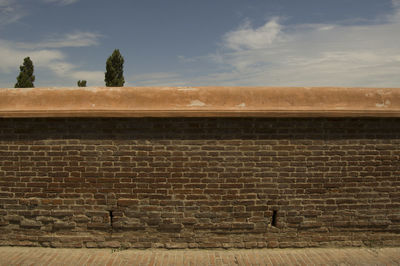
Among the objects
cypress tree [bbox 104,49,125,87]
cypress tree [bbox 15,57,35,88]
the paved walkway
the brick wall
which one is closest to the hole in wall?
the brick wall

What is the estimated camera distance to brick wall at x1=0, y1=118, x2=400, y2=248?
4.13 metres

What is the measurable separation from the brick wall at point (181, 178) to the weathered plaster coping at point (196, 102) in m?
0.17

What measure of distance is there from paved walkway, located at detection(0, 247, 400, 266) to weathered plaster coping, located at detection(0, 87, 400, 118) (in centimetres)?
199

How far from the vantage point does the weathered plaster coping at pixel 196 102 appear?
13.2 feet

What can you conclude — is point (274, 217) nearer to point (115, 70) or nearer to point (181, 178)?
point (181, 178)

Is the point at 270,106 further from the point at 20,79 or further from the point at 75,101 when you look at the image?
the point at 20,79

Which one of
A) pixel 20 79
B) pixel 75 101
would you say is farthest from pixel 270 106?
pixel 20 79

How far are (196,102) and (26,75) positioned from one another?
24581 mm

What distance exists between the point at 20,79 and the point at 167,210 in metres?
24.4

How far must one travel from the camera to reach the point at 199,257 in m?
4.01

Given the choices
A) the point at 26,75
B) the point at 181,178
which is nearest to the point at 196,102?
the point at 181,178

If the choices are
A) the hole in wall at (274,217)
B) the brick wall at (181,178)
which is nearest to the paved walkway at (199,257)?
the brick wall at (181,178)

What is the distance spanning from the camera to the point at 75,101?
13.6ft

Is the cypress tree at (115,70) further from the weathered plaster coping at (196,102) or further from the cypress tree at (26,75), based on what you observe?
the weathered plaster coping at (196,102)
